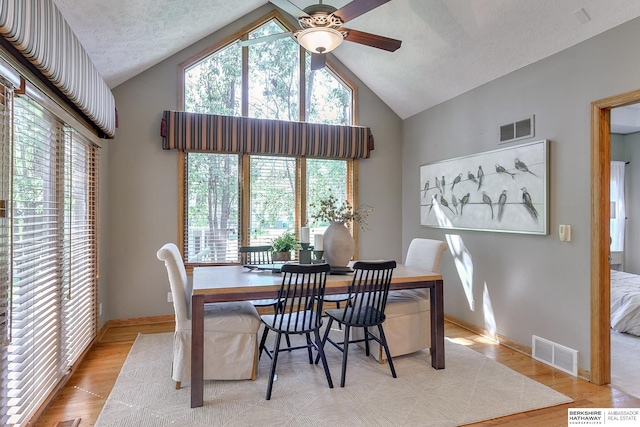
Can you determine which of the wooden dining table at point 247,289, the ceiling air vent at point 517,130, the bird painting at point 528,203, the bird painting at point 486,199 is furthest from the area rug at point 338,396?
the ceiling air vent at point 517,130

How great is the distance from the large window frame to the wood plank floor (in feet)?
4.40

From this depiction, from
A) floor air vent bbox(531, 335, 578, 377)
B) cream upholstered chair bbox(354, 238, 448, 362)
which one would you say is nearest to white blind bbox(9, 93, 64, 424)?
cream upholstered chair bbox(354, 238, 448, 362)

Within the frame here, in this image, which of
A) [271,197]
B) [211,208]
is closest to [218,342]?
[211,208]

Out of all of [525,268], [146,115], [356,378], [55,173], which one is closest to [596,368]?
[525,268]

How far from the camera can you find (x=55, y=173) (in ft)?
8.80

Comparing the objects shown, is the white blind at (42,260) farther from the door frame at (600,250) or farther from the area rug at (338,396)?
the door frame at (600,250)

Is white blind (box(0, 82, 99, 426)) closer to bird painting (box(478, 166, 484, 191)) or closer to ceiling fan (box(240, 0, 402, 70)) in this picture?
ceiling fan (box(240, 0, 402, 70))

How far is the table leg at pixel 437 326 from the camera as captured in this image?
10.0ft

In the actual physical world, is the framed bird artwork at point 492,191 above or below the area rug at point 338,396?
above

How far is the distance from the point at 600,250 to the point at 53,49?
12.5 feet

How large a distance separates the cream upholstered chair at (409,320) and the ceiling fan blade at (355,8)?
2048mm

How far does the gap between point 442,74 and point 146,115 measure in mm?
3374

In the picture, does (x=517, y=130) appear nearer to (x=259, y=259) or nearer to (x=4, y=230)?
(x=259, y=259)

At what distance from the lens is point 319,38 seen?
2660 millimetres
